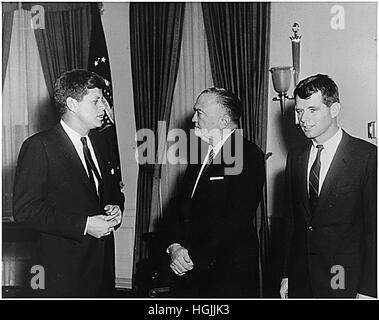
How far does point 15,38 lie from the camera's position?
2941mm

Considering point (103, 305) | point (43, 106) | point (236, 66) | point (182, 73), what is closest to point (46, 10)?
point (43, 106)

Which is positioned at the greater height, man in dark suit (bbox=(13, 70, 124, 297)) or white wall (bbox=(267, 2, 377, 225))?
white wall (bbox=(267, 2, 377, 225))

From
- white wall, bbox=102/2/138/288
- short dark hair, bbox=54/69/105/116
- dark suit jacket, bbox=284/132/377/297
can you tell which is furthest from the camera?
white wall, bbox=102/2/138/288

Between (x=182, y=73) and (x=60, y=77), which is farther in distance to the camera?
(x=182, y=73)

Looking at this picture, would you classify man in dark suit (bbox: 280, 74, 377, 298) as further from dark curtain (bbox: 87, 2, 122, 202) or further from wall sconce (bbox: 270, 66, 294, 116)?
dark curtain (bbox: 87, 2, 122, 202)

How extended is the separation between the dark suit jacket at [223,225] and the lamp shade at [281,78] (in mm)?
348

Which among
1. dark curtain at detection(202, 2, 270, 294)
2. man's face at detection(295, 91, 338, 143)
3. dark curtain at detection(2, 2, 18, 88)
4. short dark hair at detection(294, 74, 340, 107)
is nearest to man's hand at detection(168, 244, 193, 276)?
dark curtain at detection(202, 2, 270, 294)

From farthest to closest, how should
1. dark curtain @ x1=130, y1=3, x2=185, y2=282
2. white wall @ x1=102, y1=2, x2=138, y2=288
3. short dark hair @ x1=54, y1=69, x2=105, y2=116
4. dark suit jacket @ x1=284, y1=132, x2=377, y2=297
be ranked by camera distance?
dark curtain @ x1=130, y1=3, x2=185, y2=282
white wall @ x1=102, y1=2, x2=138, y2=288
short dark hair @ x1=54, y1=69, x2=105, y2=116
dark suit jacket @ x1=284, y1=132, x2=377, y2=297

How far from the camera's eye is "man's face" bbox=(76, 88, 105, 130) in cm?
278

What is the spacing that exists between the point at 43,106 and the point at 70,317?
0.97m

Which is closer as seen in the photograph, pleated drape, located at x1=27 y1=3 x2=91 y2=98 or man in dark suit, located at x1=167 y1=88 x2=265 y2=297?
man in dark suit, located at x1=167 y1=88 x2=265 y2=297

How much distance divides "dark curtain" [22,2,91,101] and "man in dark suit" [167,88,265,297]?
0.71 m

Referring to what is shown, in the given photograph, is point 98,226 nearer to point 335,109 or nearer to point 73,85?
point 73,85

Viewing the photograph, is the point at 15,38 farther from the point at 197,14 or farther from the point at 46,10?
the point at 197,14
